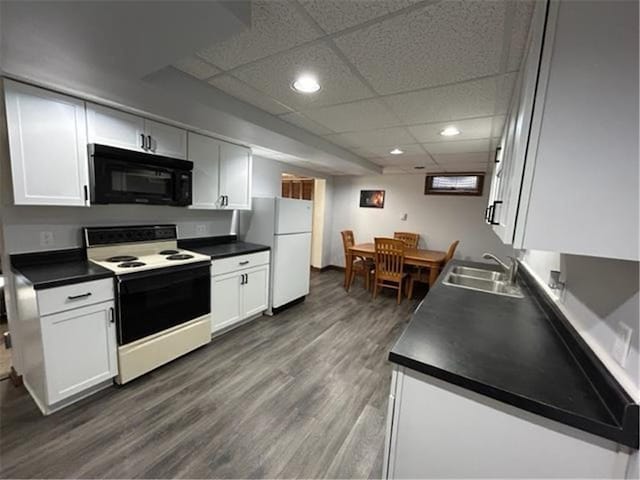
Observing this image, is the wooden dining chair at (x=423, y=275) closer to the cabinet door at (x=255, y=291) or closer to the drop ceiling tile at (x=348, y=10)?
the cabinet door at (x=255, y=291)

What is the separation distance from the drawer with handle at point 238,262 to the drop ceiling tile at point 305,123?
59.1 inches

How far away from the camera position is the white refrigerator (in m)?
3.35

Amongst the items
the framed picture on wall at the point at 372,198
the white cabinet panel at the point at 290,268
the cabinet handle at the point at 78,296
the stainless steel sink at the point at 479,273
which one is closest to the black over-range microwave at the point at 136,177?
the cabinet handle at the point at 78,296

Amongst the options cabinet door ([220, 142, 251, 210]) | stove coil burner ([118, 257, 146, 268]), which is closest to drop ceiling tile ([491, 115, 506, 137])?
cabinet door ([220, 142, 251, 210])

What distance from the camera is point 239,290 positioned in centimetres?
296

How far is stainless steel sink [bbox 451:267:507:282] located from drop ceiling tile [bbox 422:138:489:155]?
4.38ft

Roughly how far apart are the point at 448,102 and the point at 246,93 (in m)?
1.43

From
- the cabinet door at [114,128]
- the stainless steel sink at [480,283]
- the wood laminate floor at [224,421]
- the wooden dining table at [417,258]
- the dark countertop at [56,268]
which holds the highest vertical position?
the cabinet door at [114,128]

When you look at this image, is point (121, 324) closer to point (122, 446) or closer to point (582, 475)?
point (122, 446)

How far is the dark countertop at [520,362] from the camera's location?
775 mm

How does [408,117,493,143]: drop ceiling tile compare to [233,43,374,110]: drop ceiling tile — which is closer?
[233,43,374,110]: drop ceiling tile

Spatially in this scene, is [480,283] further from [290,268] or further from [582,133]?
[290,268]

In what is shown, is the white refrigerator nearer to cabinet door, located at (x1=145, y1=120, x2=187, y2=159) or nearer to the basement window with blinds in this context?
cabinet door, located at (x1=145, y1=120, x2=187, y2=159)

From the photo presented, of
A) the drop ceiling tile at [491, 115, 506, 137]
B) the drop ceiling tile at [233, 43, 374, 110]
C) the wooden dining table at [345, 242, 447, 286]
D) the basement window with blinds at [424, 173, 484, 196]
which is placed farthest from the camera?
the basement window with blinds at [424, 173, 484, 196]
